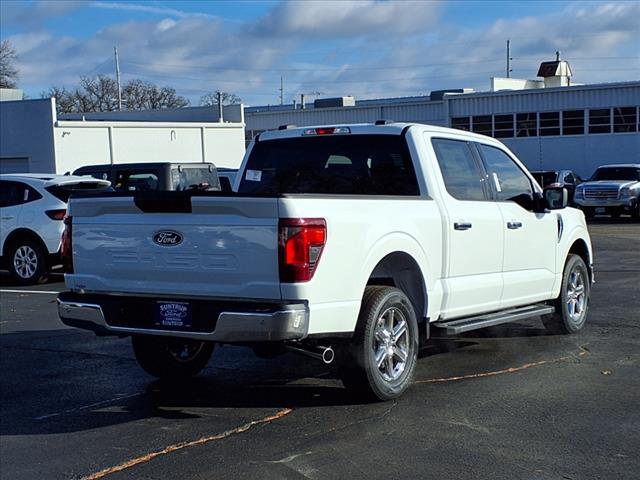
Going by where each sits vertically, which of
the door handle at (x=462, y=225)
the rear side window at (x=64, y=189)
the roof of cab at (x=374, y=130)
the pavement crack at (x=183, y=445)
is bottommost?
the pavement crack at (x=183, y=445)

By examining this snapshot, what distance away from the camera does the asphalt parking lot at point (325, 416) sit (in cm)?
555

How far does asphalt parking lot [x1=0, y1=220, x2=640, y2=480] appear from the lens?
5555 mm

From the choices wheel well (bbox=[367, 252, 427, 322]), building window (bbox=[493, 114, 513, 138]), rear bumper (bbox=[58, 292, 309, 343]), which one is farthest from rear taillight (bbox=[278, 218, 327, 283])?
building window (bbox=[493, 114, 513, 138])

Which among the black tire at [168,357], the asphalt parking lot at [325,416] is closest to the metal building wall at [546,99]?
the asphalt parking lot at [325,416]

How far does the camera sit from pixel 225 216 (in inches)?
249

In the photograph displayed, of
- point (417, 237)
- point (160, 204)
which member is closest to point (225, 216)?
point (160, 204)

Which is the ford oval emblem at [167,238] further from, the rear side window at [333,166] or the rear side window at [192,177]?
the rear side window at [192,177]

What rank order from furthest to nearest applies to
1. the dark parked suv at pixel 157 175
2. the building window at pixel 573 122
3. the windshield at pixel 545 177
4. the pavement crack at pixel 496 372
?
the building window at pixel 573 122 → the windshield at pixel 545 177 → the dark parked suv at pixel 157 175 → the pavement crack at pixel 496 372

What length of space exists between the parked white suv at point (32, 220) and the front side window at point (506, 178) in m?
8.43

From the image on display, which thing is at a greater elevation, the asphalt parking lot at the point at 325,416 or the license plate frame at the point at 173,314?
the license plate frame at the point at 173,314

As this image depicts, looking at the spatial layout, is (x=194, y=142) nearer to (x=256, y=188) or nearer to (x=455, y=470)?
(x=256, y=188)

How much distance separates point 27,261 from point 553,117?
34.1 meters

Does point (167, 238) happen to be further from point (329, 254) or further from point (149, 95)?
point (149, 95)

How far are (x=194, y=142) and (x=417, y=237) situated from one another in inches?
1396
